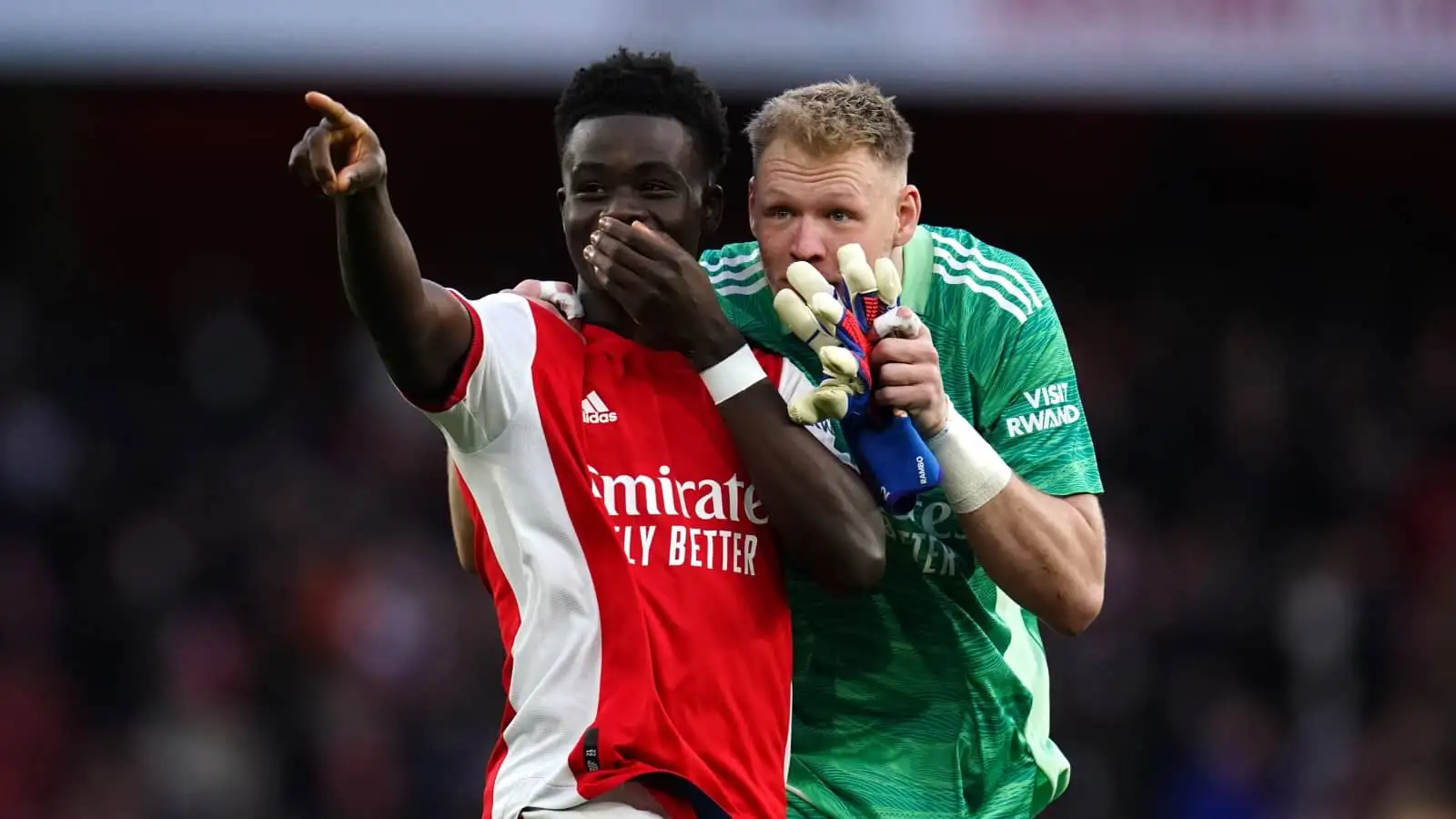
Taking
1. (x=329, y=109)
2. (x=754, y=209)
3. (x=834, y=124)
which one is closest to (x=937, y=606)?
(x=754, y=209)

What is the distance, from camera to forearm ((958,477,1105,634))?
3.51m

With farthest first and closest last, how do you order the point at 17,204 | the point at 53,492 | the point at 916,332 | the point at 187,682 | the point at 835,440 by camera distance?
the point at 17,204
the point at 53,492
the point at 187,682
the point at 835,440
the point at 916,332

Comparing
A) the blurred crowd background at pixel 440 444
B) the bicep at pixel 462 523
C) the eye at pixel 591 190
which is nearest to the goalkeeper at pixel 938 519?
the eye at pixel 591 190

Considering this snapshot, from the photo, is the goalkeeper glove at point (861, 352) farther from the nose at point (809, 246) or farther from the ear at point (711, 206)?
the ear at point (711, 206)

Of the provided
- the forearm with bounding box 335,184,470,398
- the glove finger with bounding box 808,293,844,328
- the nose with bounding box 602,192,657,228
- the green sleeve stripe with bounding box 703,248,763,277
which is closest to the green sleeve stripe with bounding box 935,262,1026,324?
the green sleeve stripe with bounding box 703,248,763,277

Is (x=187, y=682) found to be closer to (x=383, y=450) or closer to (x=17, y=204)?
(x=383, y=450)

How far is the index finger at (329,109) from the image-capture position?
8.88ft

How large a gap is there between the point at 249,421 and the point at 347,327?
84cm

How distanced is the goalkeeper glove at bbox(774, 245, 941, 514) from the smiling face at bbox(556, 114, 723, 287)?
0.21 m

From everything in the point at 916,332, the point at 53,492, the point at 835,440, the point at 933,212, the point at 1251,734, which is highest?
the point at 916,332

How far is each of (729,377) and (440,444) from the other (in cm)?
763

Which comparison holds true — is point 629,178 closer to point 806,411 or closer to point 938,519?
point 806,411

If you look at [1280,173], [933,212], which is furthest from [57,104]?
[1280,173]

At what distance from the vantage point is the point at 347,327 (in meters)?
11.3
